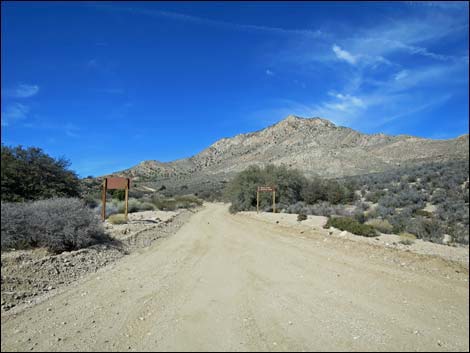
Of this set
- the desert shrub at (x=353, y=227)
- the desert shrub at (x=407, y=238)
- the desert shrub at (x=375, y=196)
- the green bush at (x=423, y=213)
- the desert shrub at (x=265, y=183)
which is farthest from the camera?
the desert shrub at (x=265, y=183)

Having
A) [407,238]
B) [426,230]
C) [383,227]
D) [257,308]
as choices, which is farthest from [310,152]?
[257,308]

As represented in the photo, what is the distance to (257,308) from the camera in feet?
18.4

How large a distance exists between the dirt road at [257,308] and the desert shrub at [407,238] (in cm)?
184

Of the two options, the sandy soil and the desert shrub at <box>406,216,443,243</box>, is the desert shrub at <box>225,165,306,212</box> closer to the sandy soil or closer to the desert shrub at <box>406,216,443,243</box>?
the sandy soil

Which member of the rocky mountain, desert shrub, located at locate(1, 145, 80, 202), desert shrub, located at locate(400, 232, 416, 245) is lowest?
desert shrub, located at locate(400, 232, 416, 245)

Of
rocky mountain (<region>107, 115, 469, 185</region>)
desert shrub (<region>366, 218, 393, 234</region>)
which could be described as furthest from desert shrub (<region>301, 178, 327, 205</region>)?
desert shrub (<region>366, 218, 393, 234</region>)

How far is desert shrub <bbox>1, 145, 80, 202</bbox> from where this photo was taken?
14.9ft

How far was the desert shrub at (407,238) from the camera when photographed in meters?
11.4

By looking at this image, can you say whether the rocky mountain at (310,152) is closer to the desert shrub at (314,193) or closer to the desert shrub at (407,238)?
the desert shrub at (407,238)

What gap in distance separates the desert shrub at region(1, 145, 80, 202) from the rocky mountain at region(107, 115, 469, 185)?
1248 centimetres

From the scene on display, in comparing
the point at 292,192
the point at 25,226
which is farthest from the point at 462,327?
the point at 292,192

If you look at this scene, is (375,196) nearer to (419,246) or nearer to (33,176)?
(419,246)

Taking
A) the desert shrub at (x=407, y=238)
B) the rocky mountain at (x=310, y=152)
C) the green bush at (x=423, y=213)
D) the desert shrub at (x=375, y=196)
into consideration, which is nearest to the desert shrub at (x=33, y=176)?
the desert shrub at (x=407, y=238)

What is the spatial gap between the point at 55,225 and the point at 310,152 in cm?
7696
